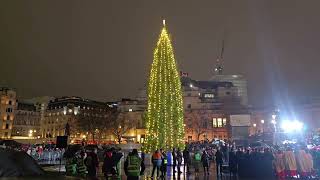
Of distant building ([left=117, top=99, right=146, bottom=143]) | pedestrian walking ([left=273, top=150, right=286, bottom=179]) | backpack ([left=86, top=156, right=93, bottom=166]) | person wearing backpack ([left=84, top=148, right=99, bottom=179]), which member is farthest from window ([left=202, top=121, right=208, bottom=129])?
backpack ([left=86, top=156, right=93, bottom=166])

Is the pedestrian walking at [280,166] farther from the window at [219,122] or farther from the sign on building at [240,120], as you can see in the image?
the window at [219,122]

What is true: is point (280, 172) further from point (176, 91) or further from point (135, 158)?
point (176, 91)

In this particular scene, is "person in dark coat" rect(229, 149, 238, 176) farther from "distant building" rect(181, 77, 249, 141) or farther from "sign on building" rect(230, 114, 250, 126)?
"distant building" rect(181, 77, 249, 141)

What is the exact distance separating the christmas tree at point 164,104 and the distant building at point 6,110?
99.1m

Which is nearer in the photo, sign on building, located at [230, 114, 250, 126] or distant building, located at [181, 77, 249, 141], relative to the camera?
sign on building, located at [230, 114, 250, 126]

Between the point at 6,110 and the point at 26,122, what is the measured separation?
2340 centimetres

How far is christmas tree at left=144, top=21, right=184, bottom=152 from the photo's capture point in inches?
1345

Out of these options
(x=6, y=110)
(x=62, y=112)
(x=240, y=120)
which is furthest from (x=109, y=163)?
(x=62, y=112)

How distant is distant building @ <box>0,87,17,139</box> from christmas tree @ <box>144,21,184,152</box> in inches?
3900

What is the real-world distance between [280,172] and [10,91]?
11735 centimetres

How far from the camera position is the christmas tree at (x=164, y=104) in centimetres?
3416

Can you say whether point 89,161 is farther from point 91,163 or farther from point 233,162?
point 233,162

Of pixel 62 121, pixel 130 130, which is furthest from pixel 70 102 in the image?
pixel 130 130

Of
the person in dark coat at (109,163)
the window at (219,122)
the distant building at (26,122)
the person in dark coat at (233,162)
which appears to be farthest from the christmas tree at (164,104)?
the distant building at (26,122)
